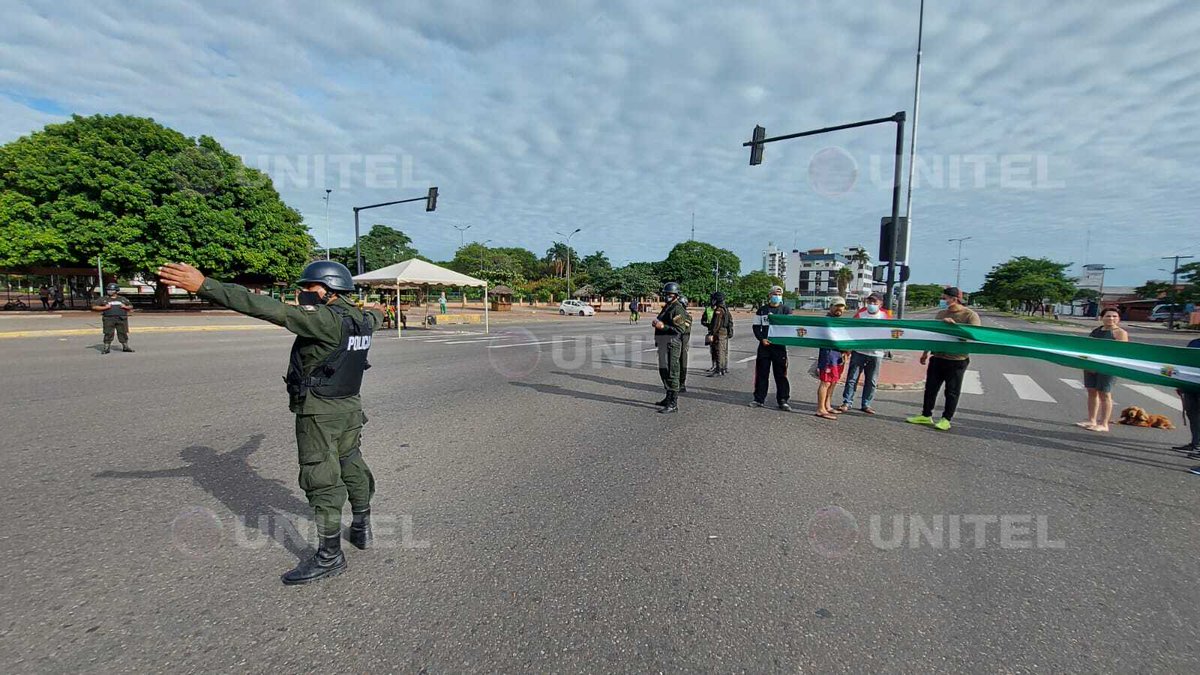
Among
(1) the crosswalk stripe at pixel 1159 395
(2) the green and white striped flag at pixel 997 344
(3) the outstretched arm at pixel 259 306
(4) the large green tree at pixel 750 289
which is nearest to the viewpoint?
(3) the outstretched arm at pixel 259 306

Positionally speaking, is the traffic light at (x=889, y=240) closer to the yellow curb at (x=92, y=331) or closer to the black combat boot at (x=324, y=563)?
the black combat boot at (x=324, y=563)

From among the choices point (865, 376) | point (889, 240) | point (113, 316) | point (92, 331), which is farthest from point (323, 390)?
point (92, 331)

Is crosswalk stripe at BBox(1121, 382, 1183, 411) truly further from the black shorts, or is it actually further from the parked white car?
the parked white car

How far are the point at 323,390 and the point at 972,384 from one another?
11041 millimetres

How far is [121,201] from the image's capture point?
24.5m

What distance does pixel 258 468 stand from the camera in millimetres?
4078

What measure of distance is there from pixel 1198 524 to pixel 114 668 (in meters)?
6.37

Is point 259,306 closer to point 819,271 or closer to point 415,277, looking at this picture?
point 415,277

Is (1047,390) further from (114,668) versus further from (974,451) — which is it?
A: (114,668)

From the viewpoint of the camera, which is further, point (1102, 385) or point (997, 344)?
point (1102, 385)

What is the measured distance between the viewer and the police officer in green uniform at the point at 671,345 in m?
6.57

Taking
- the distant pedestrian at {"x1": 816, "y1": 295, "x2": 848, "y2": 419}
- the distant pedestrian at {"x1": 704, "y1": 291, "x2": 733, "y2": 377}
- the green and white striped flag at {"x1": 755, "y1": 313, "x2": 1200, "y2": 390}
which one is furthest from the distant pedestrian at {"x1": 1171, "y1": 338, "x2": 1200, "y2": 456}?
the distant pedestrian at {"x1": 704, "y1": 291, "x2": 733, "y2": 377}

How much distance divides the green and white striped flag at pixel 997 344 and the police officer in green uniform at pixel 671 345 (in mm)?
1171

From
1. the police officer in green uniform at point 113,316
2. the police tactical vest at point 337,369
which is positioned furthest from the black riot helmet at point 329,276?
the police officer in green uniform at point 113,316
